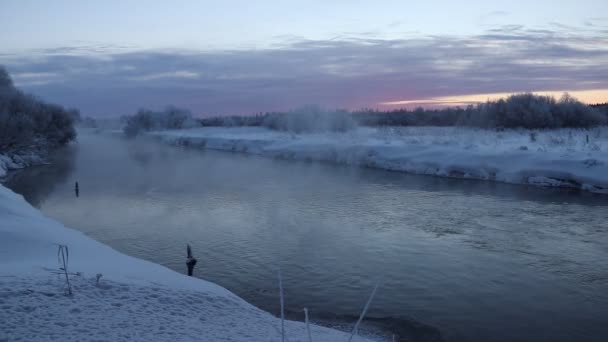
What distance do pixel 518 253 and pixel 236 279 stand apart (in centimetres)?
746

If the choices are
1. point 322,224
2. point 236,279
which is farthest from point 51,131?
point 236,279

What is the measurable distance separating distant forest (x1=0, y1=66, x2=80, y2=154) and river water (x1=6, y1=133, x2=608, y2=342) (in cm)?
1259

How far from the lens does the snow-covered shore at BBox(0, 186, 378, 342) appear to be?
5.71 metres

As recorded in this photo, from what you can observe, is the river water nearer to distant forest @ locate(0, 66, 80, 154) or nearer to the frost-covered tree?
distant forest @ locate(0, 66, 80, 154)

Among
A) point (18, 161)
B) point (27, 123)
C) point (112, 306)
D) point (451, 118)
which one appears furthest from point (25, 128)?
point (451, 118)

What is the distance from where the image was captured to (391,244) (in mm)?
13594

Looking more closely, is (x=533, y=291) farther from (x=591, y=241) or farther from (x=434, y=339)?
(x=591, y=241)

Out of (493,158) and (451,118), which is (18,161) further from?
(451,118)

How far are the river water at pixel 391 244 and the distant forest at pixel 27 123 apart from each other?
12590 mm

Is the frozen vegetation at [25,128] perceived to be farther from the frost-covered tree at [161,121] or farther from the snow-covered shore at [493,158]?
the frost-covered tree at [161,121]

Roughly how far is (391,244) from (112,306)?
876cm

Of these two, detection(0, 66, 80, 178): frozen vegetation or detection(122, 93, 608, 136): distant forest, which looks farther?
detection(122, 93, 608, 136): distant forest

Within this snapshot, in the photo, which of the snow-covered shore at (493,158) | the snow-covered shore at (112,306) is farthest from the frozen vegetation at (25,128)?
the snow-covered shore at (112,306)

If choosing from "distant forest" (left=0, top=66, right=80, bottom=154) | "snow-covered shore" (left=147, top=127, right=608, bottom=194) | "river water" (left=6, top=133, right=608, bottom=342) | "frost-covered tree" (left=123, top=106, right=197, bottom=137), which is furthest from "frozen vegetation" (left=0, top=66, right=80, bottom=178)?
"frost-covered tree" (left=123, top=106, right=197, bottom=137)
